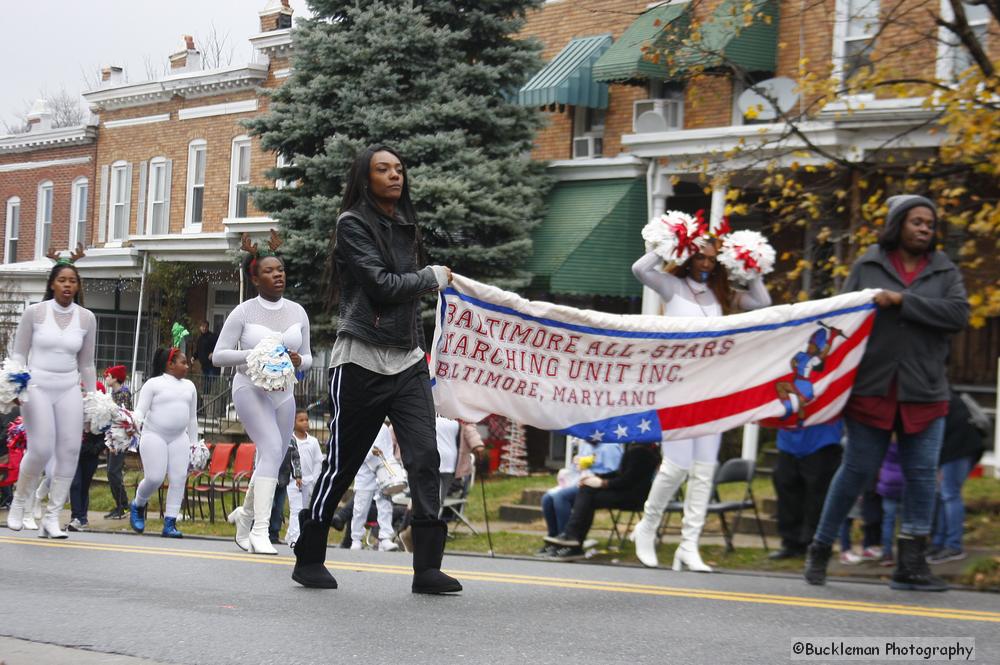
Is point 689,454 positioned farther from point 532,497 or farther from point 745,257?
point 532,497

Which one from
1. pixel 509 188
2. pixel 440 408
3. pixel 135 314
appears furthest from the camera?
pixel 135 314

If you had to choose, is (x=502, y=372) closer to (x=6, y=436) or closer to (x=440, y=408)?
(x=440, y=408)

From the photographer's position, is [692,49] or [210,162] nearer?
[692,49]

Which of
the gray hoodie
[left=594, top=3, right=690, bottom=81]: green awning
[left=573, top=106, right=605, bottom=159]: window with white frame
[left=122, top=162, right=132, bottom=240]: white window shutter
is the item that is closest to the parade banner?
the gray hoodie

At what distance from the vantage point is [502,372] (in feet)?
28.1

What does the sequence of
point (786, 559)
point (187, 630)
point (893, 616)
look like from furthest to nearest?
point (786, 559) < point (893, 616) < point (187, 630)

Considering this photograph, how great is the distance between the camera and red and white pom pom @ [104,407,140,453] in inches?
672

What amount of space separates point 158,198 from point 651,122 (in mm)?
16840

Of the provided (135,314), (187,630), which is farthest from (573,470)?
(135,314)

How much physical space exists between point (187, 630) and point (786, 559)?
5339 mm

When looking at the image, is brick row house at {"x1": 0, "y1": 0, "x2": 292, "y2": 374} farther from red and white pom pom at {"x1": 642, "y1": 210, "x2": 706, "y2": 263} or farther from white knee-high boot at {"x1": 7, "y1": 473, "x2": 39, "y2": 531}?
red and white pom pom at {"x1": 642, "y1": 210, "x2": 706, "y2": 263}

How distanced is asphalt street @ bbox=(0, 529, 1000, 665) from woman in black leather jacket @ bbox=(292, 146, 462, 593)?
1.44 feet

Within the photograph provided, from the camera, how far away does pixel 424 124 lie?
23.1 m

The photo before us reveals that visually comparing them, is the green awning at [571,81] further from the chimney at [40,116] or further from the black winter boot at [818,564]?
the chimney at [40,116]
